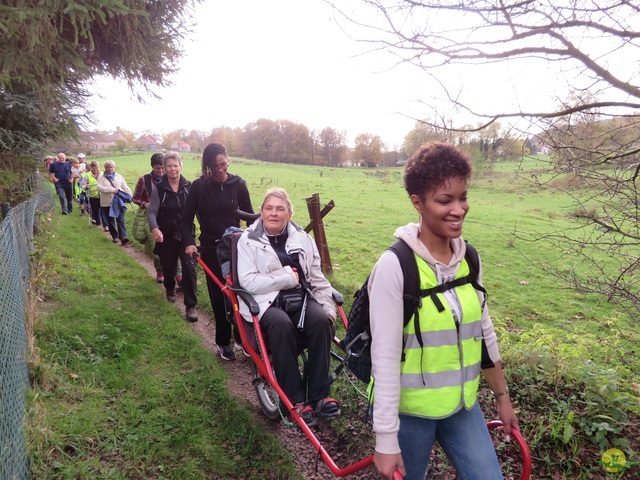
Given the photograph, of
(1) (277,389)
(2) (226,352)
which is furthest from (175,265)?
(1) (277,389)

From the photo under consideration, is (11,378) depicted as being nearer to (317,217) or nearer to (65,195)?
(317,217)

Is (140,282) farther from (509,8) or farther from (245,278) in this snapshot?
(509,8)

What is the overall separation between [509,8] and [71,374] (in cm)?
489

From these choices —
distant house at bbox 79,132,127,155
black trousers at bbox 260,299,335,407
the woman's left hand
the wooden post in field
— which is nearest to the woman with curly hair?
the woman's left hand

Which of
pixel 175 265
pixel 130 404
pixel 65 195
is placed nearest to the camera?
pixel 130 404

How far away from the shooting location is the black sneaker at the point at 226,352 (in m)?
4.62

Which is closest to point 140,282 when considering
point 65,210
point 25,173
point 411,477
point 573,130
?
point 25,173

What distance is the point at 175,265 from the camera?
6109 millimetres

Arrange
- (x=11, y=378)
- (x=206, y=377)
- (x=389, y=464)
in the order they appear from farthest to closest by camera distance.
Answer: (x=206, y=377)
(x=11, y=378)
(x=389, y=464)

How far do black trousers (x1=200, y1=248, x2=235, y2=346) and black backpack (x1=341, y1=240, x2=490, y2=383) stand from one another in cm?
292

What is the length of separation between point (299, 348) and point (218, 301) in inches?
70.6

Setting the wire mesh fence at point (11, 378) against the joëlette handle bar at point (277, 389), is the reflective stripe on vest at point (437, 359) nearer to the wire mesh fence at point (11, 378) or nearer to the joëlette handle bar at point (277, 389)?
the joëlette handle bar at point (277, 389)

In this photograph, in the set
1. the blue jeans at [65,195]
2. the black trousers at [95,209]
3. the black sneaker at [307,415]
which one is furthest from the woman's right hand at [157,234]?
the blue jeans at [65,195]

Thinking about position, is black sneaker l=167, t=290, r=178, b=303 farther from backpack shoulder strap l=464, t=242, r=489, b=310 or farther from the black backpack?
backpack shoulder strap l=464, t=242, r=489, b=310
